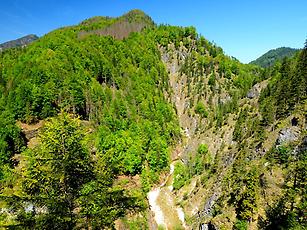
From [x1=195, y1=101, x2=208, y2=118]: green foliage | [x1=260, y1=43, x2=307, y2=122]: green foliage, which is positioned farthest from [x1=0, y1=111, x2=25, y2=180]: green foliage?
[x1=195, y1=101, x2=208, y2=118]: green foliage

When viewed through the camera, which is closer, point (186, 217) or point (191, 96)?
point (186, 217)

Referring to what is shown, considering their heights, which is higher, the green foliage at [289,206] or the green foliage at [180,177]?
the green foliage at [289,206]

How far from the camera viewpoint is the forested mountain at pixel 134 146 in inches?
779

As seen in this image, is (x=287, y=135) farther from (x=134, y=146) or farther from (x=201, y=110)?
(x=201, y=110)

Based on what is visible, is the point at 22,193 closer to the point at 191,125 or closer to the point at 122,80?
the point at 122,80

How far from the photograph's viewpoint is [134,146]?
398ft

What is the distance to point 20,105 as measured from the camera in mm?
112062

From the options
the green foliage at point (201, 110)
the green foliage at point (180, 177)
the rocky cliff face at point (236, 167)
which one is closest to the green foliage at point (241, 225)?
the rocky cliff face at point (236, 167)

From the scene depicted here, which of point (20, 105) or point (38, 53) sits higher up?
point (38, 53)

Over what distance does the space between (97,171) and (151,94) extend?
153 meters

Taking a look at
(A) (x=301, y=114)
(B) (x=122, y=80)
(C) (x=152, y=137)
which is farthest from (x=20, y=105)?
(A) (x=301, y=114)

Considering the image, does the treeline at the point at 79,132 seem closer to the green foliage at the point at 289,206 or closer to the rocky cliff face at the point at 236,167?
the rocky cliff face at the point at 236,167

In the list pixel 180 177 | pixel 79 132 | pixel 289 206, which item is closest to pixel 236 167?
pixel 180 177

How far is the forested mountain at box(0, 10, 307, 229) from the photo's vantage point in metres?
19.8
